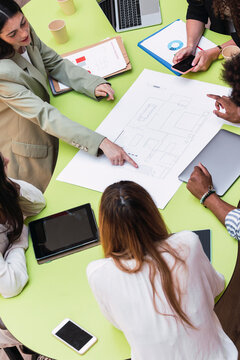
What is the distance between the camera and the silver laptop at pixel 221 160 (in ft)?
5.42

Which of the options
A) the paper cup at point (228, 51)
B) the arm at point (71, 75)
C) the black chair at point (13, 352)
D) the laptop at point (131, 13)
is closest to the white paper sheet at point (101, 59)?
the arm at point (71, 75)

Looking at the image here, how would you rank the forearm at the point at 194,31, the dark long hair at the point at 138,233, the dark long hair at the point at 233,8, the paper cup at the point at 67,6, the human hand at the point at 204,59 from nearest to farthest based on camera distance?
1. the dark long hair at the point at 138,233
2. the dark long hair at the point at 233,8
3. the human hand at the point at 204,59
4. the forearm at the point at 194,31
5. the paper cup at the point at 67,6

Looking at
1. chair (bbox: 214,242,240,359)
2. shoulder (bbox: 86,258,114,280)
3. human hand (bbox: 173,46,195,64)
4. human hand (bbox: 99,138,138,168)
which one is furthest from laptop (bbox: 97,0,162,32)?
shoulder (bbox: 86,258,114,280)

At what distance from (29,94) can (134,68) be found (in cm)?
52

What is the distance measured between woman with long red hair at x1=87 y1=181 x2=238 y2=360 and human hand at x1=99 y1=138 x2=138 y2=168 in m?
0.54

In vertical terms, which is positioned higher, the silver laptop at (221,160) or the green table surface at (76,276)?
the silver laptop at (221,160)

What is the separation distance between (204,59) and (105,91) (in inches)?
17.8

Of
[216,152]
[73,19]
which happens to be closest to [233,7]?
[216,152]

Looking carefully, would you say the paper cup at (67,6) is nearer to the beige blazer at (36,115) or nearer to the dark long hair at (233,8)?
the beige blazer at (36,115)

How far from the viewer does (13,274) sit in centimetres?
152

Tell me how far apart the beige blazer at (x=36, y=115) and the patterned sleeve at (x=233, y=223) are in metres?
0.60

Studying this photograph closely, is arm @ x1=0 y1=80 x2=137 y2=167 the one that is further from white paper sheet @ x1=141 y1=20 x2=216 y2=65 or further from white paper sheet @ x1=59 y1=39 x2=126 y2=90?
white paper sheet @ x1=141 y1=20 x2=216 y2=65

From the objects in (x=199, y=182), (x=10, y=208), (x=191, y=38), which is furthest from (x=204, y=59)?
(x=10, y=208)

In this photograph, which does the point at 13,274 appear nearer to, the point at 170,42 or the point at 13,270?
the point at 13,270
